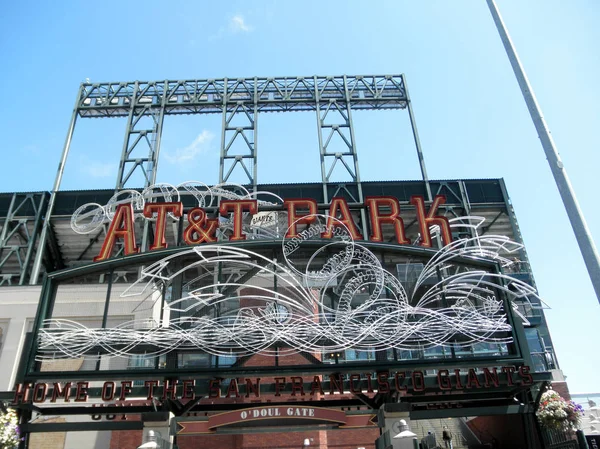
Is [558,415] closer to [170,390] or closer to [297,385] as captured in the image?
[297,385]

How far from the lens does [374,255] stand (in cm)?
1827

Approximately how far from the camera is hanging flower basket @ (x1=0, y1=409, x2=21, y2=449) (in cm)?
1402

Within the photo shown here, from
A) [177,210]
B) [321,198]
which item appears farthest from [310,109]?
[177,210]

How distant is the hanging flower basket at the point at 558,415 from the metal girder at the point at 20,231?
93.6ft

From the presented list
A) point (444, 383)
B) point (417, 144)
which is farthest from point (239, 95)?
point (444, 383)

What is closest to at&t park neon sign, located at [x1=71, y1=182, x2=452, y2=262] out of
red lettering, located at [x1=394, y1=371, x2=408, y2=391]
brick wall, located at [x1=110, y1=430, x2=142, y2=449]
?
red lettering, located at [x1=394, y1=371, x2=408, y2=391]

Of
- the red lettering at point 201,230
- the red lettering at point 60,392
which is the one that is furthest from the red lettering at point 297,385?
the red lettering at point 60,392

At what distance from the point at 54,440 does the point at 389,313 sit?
16728 millimetres

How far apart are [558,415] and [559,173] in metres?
8.74

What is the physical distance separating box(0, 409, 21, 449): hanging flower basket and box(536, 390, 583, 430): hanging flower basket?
15.5 m

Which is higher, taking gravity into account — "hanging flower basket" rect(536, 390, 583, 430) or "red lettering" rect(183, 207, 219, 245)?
"red lettering" rect(183, 207, 219, 245)

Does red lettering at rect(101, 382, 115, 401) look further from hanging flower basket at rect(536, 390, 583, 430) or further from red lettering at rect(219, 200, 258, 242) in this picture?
hanging flower basket at rect(536, 390, 583, 430)

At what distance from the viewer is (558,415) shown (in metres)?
16.4

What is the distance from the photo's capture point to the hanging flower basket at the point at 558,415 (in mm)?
16344
